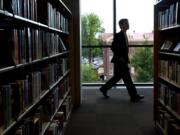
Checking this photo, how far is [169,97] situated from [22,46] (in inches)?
79.3

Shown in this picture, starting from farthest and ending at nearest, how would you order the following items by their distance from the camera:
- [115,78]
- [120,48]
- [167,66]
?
1. [115,78]
2. [120,48]
3. [167,66]

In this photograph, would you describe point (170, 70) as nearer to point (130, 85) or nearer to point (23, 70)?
point (23, 70)

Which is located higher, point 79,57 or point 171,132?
point 79,57

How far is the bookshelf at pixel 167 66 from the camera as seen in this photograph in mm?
3229

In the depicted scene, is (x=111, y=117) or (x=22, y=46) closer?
(x=22, y=46)

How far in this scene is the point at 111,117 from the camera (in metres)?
4.94

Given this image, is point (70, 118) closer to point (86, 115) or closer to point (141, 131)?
point (86, 115)

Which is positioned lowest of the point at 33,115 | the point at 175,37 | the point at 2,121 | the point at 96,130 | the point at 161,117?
the point at 96,130

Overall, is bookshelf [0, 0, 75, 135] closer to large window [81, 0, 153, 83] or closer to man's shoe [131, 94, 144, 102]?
man's shoe [131, 94, 144, 102]

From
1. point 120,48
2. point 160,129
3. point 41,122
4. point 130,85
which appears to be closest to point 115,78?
point 130,85

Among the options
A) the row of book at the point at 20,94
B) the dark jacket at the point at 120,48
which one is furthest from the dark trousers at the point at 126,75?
the row of book at the point at 20,94

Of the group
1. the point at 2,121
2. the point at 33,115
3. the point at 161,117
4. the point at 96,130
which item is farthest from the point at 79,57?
the point at 2,121

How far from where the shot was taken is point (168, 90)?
3559mm

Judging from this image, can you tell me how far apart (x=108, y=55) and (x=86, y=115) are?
3.35 m
